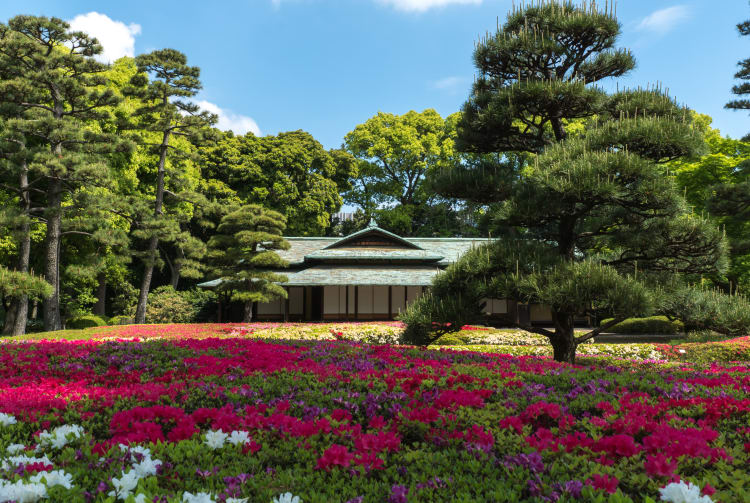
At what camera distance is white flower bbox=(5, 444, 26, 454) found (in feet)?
9.30

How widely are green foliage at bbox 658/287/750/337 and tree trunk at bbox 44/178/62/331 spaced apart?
1910 cm

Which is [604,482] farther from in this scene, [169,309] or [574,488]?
[169,309]

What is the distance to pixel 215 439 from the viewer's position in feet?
9.56

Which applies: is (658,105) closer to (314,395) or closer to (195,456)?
(314,395)

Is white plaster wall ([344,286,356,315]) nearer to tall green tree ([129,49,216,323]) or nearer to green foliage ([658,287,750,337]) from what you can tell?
tall green tree ([129,49,216,323])

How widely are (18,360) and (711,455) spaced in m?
7.29

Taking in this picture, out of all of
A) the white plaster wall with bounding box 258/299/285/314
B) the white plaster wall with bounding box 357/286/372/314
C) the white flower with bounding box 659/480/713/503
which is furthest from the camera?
the white plaster wall with bounding box 258/299/285/314

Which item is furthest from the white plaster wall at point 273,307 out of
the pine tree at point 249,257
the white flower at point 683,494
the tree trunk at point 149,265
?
the white flower at point 683,494

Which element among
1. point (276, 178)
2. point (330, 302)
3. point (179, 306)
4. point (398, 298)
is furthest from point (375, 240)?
point (179, 306)

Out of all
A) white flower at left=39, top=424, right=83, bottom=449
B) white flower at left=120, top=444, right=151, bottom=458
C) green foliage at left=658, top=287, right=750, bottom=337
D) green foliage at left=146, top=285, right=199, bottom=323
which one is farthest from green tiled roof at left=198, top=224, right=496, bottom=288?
white flower at left=120, top=444, right=151, bottom=458

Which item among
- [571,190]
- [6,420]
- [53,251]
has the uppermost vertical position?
[571,190]

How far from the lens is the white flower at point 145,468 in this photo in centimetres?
249

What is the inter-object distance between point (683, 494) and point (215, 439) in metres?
2.45

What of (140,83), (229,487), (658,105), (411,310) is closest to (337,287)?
(140,83)
